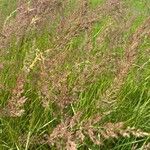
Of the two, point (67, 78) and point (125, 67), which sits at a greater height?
point (125, 67)

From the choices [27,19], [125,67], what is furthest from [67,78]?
[125,67]

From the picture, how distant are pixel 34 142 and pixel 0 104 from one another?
0.39m

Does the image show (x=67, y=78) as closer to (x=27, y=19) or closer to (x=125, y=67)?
(x=27, y=19)

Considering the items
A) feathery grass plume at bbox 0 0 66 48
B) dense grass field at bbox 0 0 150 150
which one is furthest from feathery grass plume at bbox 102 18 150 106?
feathery grass plume at bbox 0 0 66 48

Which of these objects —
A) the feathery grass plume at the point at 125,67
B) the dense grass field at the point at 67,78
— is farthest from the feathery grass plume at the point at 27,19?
the feathery grass plume at the point at 125,67

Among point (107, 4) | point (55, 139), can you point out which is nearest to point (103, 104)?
point (55, 139)

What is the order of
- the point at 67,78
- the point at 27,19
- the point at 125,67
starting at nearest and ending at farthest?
the point at 125,67 < the point at 27,19 < the point at 67,78

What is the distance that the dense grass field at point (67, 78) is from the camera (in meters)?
2.08

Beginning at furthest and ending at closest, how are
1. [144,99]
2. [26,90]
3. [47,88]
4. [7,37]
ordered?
[144,99] < [26,90] < [7,37] < [47,88]

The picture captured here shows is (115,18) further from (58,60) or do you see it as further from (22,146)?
(22,146)

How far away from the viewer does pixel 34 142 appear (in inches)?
88.3

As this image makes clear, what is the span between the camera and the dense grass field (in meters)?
2.08

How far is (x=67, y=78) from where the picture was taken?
8.86ft

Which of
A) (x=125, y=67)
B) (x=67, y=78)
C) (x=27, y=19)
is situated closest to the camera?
(x=125, y=67)
